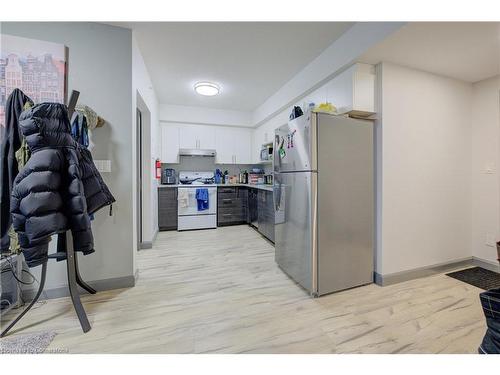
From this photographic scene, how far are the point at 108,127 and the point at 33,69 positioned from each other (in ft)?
2.25

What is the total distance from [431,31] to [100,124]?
2.97 metres

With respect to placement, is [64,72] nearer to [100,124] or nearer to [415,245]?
[100,124]

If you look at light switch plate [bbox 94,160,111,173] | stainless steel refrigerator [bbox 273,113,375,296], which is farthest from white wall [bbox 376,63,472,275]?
light switch plate [bbox 94,160,111,173]

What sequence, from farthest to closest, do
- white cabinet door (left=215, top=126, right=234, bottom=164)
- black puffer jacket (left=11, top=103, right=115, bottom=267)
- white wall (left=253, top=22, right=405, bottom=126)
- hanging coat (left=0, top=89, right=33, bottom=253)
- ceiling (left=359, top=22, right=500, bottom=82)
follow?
white cabinet door (left=215, top=126, right=234, bottom=164) < white wall (left=253, top=22, right=405, bottom=126) < ceiling (left=359, top=22, right=500, bottom=82) < hanging coat (left=0, top=89, right=33, bottom=253) < black puffer jacket (left=11, top=103, right=115, bottom=267)

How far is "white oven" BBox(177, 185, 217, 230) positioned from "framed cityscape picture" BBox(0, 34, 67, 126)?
2618 mm

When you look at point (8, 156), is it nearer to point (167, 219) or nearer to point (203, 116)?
point (167, 219)

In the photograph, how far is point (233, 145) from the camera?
5004 millimetres

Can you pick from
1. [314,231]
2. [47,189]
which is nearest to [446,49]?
[314,231]

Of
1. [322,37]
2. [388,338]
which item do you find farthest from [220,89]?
[388,338]

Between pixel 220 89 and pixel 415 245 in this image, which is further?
pixel 220 89

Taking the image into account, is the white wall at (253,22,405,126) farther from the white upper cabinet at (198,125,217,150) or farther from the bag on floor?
the bag on floor

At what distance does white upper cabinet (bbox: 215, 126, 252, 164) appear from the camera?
4.88 m
